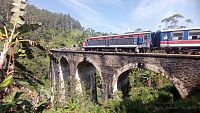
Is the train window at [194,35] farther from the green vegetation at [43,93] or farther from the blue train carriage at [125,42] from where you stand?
the blue train carriage at [125,42]

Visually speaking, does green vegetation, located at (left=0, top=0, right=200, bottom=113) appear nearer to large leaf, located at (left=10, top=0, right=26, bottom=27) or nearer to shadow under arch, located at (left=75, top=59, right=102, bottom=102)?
large leaf, located at (left=10, top=0, right=26, bottom=27)

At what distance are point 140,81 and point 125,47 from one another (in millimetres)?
3551

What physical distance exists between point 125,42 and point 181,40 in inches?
244

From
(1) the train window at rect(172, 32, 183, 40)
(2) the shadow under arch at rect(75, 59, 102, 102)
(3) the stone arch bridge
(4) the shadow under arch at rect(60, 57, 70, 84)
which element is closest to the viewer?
(3) the stone arch bridge

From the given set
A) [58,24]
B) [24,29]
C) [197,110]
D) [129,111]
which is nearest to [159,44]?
[129,111]

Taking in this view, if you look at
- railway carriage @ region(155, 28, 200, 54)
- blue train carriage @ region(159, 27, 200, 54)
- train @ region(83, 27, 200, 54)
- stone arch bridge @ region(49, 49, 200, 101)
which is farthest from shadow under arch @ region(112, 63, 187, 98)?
railway carriage @ region(155, 28, 200, 54)

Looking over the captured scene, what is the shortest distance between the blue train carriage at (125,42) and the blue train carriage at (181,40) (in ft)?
5.18

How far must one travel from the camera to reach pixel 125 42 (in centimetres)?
2103

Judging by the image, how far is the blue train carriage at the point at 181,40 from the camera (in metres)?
14.4

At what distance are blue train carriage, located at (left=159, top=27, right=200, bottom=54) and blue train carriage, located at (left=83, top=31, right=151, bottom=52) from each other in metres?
1.58

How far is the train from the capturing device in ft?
48.4

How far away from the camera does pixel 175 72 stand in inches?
479

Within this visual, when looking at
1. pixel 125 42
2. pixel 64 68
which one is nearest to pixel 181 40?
pixel 125 42

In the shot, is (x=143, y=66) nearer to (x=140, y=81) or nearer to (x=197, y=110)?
(x=197, y=110)
